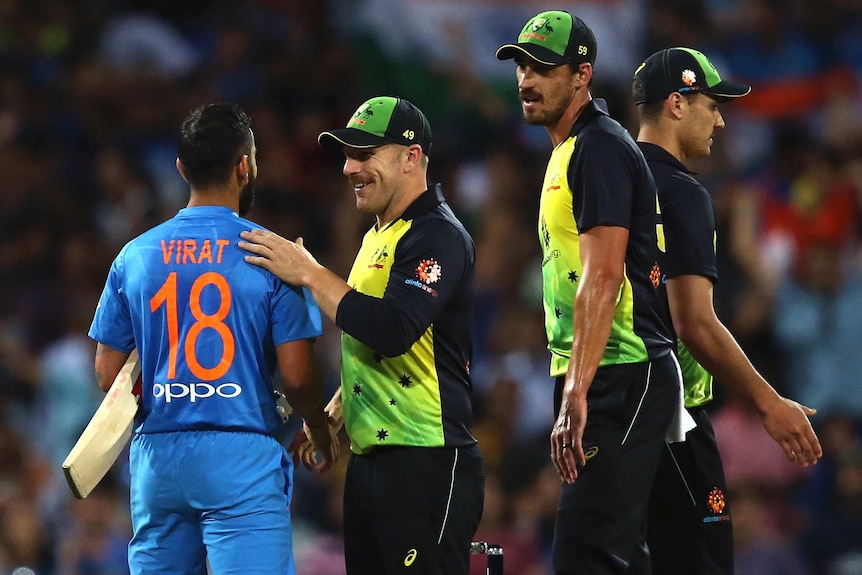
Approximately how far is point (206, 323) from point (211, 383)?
201 millimetres

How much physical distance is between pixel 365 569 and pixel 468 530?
389 millimetres

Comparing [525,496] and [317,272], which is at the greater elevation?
[317,272]

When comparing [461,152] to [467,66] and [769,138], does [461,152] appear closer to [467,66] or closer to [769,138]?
[467,66]

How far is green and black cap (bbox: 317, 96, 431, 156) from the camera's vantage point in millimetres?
5074

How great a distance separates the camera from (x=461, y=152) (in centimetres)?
1195

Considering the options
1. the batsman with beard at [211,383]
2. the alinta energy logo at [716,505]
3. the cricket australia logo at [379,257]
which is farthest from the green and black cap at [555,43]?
the alinta energy logo at [716,505]

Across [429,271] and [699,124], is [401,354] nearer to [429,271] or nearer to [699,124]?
[429,271]

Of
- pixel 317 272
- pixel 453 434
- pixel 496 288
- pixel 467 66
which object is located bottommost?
pixel 453 434

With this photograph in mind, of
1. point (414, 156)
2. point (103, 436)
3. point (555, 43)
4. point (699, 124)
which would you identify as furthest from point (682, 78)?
point (103, 436)

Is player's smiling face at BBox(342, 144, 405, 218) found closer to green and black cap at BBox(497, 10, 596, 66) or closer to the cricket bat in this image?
green and black cap at BBox(497, 10, 596, 66)

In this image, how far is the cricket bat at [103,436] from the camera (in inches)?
189

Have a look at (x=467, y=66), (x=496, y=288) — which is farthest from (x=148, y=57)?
(x=496, y=288)

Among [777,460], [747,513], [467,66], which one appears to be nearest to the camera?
[747,513]

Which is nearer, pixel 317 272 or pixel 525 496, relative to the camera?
pixel 317 272
